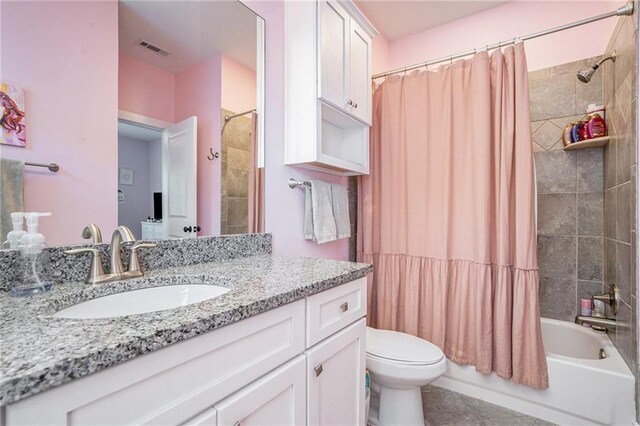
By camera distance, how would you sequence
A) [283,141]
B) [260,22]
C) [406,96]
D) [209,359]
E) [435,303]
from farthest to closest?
[406,96], [435,303], [283,141], [260,22], [209,359]

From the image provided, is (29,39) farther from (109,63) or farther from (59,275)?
(59,275)

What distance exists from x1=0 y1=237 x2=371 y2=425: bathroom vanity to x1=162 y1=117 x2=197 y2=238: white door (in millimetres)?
181

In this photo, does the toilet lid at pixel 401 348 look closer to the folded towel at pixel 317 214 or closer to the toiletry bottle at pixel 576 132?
the folded towel at pixel 317 214

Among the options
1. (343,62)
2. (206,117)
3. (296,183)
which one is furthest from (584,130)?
(206,117)

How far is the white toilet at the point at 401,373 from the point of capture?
1413mm

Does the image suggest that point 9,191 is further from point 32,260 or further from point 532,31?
point 532,31

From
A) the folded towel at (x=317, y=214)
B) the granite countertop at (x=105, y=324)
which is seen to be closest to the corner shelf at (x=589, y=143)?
the folded towel at (x=317, y=214)

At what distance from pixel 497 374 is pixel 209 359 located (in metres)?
1.78

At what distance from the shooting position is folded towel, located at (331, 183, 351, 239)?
184 cm

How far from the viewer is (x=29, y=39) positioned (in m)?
0.82

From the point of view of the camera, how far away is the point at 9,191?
79 centimetres

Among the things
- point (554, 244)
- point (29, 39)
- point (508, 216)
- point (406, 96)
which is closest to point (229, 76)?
point (29, 39)

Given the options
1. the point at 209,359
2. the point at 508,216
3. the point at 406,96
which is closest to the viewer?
the point at 209,359

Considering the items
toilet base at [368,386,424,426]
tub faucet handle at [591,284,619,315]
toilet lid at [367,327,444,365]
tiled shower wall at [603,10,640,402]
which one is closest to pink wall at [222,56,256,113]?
toilet lid at [367,327,444,365]
